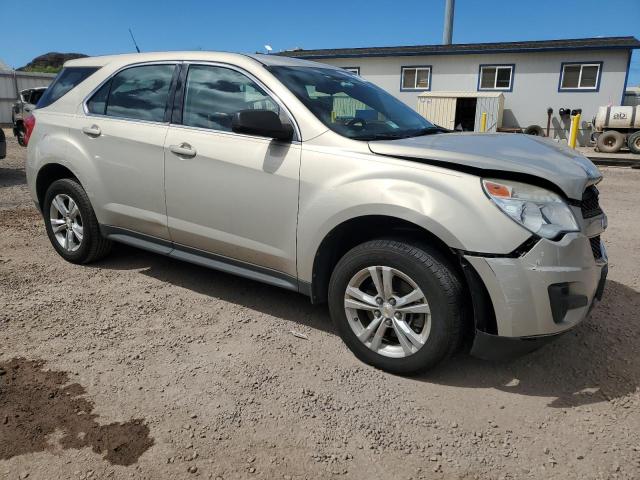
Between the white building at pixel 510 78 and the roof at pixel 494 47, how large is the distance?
42 mm

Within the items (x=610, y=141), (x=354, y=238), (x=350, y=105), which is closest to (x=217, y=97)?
(x=350, y=105)

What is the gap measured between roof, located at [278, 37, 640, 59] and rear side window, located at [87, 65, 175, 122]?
892 inches

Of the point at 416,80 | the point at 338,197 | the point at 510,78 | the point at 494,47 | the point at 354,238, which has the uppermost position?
the point at 494,47

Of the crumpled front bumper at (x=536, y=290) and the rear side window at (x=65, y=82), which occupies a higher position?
the rear side window at (x=65, y=82)

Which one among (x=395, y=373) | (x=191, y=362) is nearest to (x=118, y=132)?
(x=191, y=362)

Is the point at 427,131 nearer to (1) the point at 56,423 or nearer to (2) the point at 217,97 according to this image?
(2) the point at 217,97

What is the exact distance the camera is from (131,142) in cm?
390

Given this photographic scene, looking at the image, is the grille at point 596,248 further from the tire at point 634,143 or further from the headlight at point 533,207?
the tire at point 634,143

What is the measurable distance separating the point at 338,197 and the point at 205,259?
129 cm

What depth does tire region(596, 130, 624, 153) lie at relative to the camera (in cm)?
1794

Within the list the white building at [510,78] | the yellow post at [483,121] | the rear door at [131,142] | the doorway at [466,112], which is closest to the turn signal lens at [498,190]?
the rear door at [131,142]

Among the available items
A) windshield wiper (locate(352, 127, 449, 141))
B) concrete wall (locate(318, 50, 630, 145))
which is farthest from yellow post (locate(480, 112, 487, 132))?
windshield wiper (locate(352, 127, 449, 141))

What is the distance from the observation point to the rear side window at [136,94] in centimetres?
388

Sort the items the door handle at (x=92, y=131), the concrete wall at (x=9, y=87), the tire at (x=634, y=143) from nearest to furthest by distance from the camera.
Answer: the door handle at (x=92, y=131)
the tire at (x=634, y=143)
the concrete wall at (x=9, y=87)
